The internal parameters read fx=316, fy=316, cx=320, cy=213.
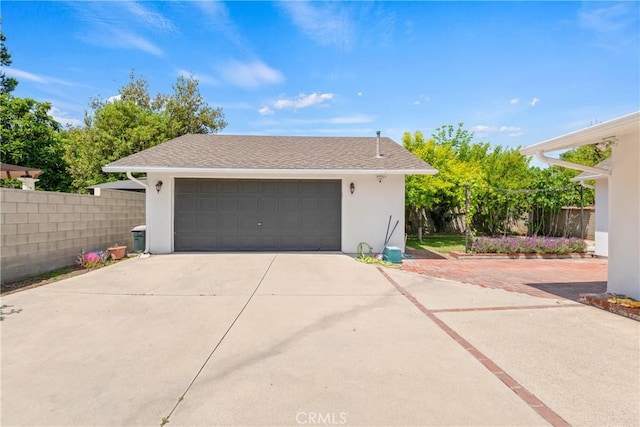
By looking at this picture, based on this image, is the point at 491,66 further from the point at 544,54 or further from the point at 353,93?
the point at 353,93

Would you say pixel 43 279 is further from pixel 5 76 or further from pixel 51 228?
pixel 5 76

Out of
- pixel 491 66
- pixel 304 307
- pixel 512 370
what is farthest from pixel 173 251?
pixel 491 66

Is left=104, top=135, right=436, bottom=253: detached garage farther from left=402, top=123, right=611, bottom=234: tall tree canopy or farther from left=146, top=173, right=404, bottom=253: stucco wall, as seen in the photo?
left=402, top=123, right=611, bottom=234: tall tree canopy

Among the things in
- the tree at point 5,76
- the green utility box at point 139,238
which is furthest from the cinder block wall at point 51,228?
the tree at point 5,76

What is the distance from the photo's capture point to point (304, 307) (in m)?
5.05

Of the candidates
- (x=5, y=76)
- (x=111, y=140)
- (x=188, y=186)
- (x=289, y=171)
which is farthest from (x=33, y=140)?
(x=289, y=171)

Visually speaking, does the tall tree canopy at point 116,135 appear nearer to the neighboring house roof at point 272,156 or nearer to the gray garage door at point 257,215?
the neighboring house roof at point 272,156

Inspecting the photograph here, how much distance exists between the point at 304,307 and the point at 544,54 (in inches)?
401

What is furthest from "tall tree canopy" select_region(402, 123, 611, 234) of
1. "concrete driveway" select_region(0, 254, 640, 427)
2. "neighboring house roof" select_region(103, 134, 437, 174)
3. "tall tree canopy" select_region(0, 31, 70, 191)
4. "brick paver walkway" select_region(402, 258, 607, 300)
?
"tall tree canopy" select_region(0, 31, 70, 191)

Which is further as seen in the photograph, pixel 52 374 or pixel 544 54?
pixel 544 54

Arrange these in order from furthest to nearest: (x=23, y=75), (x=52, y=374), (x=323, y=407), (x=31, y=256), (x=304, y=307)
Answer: (x=23, y=75) → (x=31, y=256) → (x=304, y=307) → (x=52, y=374) → (x=323, y=407)

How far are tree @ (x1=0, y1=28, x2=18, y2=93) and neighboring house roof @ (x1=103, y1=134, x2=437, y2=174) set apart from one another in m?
14.5

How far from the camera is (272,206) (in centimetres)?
1022

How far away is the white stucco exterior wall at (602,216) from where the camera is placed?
1077cm
